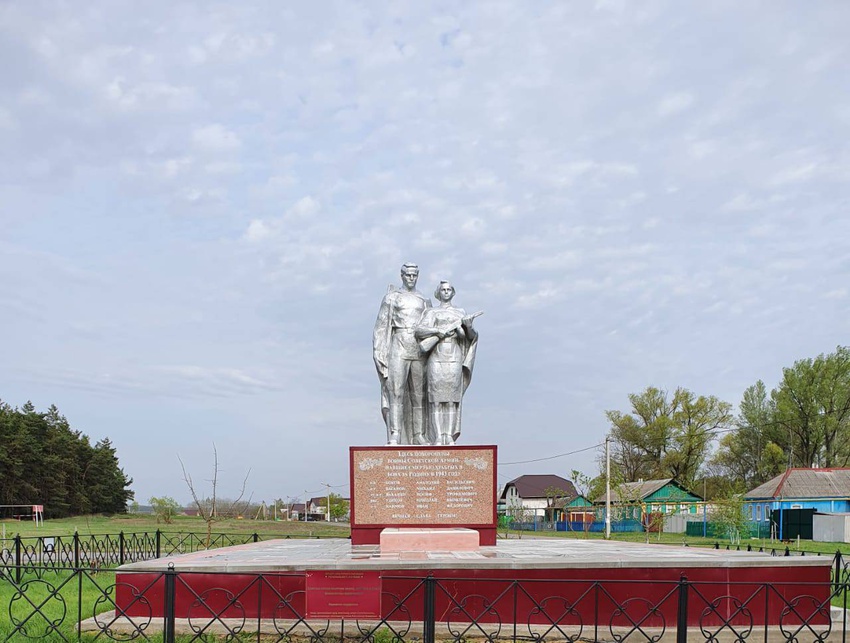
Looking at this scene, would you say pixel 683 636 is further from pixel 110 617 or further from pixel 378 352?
pixel 378 352

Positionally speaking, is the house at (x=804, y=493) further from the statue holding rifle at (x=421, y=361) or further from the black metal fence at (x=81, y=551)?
the statue holding rifle at (x=421, y=361)

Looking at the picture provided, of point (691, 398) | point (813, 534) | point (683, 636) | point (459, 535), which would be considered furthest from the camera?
point (691, 398)

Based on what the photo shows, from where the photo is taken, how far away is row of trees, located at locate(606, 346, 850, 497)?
4328 cm

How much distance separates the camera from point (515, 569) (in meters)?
7.10

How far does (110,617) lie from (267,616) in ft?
4.86

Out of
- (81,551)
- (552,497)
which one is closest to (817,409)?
(552,497)

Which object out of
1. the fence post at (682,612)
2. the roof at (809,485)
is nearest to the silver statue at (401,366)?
the fence post at (682,612)

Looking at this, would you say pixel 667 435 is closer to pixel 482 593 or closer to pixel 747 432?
pixel 747 432

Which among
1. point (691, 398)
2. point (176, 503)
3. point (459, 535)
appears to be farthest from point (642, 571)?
point (176, 503)

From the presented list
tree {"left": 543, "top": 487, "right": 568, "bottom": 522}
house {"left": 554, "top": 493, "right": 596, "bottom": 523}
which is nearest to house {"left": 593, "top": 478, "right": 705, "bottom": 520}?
tree {"left": 543, "top": 487, "right": 568, "bottom": 522}

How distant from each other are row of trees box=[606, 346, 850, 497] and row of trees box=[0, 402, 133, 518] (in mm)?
29785

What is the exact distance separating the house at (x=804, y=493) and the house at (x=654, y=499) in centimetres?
269

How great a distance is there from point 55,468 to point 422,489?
1487 inches

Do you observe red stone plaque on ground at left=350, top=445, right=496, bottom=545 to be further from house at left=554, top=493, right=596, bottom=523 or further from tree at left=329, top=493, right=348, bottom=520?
tree at left=329, top=493, right=348, bottom=520
